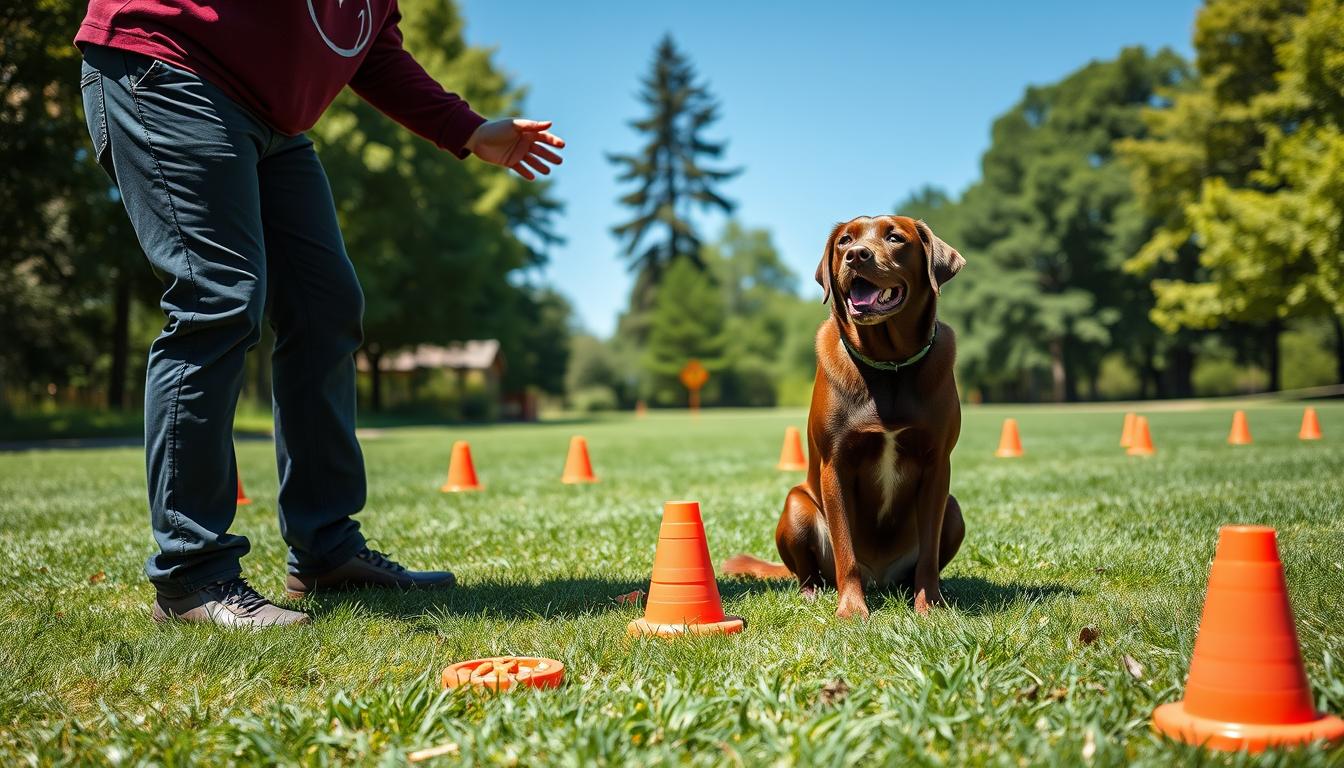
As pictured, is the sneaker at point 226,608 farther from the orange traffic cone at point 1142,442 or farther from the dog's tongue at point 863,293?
the orange traffic cone at point 1142,442

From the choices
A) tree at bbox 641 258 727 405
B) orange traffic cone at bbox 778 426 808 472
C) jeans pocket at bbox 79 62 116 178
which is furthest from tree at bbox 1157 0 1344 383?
tree at bbox 641 258 727 405

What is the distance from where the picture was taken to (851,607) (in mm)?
3273

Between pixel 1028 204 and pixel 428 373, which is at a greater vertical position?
pixel 1028 204

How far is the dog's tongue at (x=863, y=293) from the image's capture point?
3233 millimetres

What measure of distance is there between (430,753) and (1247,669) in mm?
1735

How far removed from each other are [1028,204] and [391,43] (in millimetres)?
49325

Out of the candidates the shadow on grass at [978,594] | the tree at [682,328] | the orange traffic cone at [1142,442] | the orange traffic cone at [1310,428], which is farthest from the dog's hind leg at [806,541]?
the tree at [682,328]

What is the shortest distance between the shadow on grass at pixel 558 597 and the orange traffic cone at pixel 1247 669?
1.15 m

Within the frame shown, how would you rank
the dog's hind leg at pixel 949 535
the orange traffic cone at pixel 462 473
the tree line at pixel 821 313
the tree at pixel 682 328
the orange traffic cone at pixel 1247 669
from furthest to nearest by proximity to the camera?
1. the tree at pixel 682 328
2. the tree line at pixel 821 313
3. the orange traffic cone at pixel 462 473
4. the dog's hind leg at pixel 949 535
5. the orange traffic cone at pixel 1247 669

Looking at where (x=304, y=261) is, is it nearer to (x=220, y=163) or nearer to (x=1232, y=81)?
(x=220, y=163)

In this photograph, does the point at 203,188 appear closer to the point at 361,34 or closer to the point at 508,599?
the point at 361,34

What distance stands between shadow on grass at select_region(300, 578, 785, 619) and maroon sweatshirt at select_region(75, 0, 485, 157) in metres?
1.73

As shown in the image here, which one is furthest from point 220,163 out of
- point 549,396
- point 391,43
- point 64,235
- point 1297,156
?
point 549,396

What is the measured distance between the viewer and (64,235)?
22.2 m
